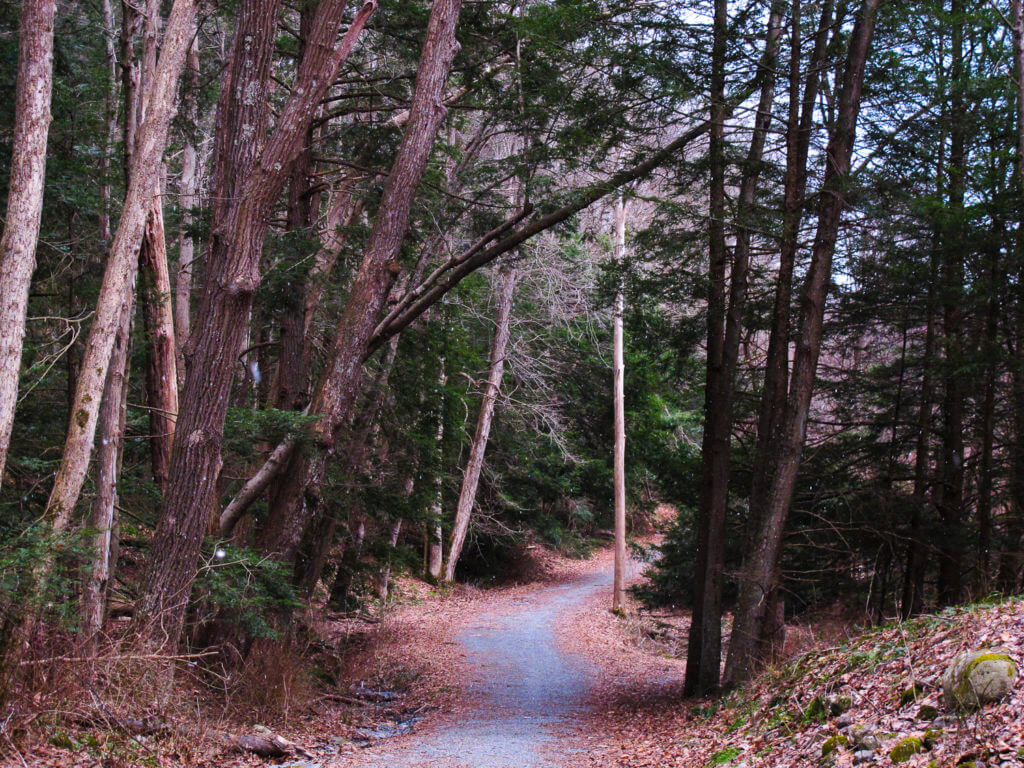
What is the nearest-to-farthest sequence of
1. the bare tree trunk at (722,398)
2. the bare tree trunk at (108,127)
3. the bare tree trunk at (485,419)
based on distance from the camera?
1. the bare tree trunk at (108,127)
2. the bare tree trunk at (722,398)
3. the bare tree trunk at (485,419)

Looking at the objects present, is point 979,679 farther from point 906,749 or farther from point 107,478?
point 107,478

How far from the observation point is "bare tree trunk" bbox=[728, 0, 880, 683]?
932cm

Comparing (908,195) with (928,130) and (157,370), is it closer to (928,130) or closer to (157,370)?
(928,130)

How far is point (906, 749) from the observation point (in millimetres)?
4590

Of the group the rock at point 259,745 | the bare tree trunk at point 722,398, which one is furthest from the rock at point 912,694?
the bare tree trunk at point 722,398

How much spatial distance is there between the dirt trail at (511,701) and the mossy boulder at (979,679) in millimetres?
3976

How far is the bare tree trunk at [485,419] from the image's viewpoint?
2442 cm

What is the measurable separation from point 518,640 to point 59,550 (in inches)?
526

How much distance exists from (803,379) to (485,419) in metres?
16.1

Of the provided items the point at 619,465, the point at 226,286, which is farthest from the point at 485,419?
the point at 226,286

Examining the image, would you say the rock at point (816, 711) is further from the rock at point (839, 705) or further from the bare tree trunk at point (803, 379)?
the bare tree trunk at point (803, 379)

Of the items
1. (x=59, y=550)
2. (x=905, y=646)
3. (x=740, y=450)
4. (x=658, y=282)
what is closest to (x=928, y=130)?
(x=658, y=282)

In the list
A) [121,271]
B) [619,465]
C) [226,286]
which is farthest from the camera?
[619,465]

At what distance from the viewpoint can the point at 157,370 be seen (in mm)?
9344
